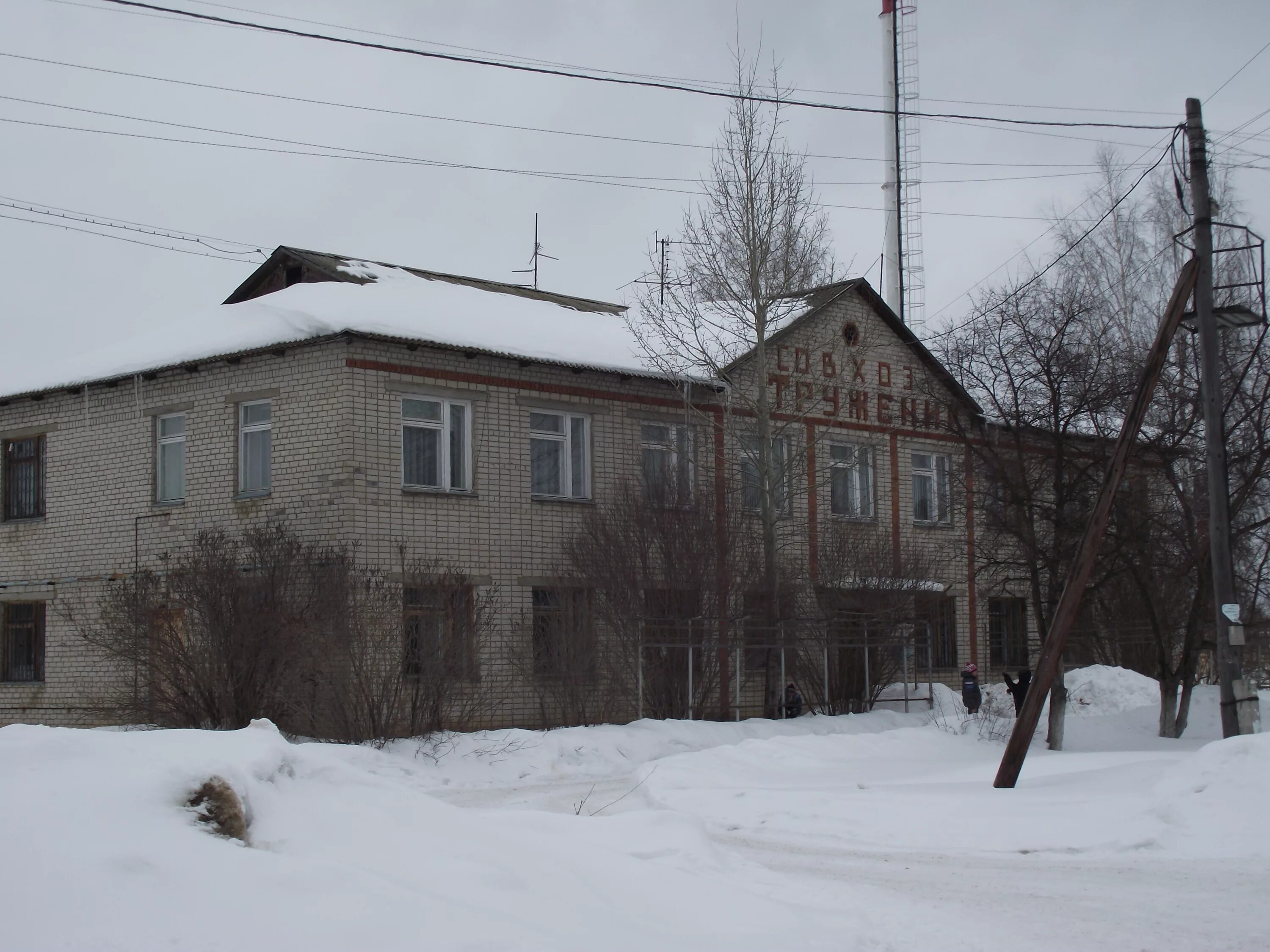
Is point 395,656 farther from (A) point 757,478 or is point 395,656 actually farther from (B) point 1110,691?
(B) point 1110,691

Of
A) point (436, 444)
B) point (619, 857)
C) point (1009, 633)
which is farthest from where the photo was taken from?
point (1009, 633)

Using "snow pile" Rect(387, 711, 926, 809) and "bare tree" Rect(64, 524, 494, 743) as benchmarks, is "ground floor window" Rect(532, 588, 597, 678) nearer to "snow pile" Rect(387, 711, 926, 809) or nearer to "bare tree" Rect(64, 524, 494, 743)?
"snow pile" Rect(387, 711, 926, 809)

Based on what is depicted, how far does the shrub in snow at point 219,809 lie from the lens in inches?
226

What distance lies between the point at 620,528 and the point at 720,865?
12867 mm

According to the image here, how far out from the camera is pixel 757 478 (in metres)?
25.1

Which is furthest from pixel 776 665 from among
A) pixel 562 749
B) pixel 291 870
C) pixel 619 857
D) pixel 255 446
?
pixel 291 870

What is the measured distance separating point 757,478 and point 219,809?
1975cm

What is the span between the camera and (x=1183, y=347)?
851 inches

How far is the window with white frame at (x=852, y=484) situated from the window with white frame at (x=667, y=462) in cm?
397

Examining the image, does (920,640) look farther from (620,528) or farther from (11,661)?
(11,661)

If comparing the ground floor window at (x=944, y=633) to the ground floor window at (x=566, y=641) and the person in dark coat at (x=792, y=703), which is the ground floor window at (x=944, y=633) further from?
the ground floor window at (x=566, y=641)

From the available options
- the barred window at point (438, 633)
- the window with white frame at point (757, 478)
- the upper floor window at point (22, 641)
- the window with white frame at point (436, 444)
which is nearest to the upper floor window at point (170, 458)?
the upper floor window at point (22, 641)

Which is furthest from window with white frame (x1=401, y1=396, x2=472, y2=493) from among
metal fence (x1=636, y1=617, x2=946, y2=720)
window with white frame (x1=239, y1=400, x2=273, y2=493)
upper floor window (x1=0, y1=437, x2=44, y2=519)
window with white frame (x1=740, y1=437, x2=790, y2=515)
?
upper floor window (x1=0, y1=437, x2=44, y2=519)

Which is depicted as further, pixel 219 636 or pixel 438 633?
pixel 438 633
